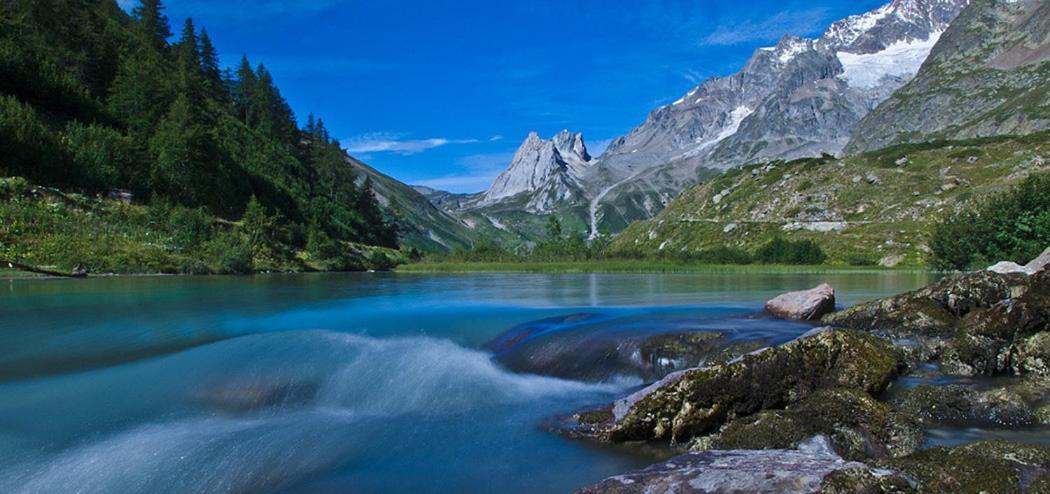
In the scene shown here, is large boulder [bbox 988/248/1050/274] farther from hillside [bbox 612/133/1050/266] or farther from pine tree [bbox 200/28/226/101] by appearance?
pine tree [bbox 200/28/226/101]

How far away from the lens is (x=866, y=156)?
194m

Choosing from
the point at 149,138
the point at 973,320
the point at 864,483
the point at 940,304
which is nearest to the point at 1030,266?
the point at 940,304

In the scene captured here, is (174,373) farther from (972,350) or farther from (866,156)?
(866,156)

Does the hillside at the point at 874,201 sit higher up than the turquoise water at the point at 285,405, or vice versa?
the hillside at the point at 874,201

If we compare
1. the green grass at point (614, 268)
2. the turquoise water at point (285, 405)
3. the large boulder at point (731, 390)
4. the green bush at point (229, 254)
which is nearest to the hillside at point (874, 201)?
the green grass at point (614, 268)

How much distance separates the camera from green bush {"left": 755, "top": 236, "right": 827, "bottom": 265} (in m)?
116

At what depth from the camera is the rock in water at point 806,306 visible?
92.7ft

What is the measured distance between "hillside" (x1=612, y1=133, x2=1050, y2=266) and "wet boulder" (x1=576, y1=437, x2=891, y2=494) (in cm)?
11732

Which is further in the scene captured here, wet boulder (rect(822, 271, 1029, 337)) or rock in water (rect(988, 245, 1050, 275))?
rock in water (rect(988, 245, 1050, 275))

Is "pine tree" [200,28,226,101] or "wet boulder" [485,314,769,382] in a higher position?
"pine tree" [200,28,226,101]

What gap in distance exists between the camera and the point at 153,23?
14862cm

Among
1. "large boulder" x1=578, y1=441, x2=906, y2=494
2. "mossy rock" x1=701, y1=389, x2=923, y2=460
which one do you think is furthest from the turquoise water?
"large boulder" x1=578, y1=441, x2=906, y2=494

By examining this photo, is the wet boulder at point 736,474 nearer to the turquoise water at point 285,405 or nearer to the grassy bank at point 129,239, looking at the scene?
the turquoise water at point 285,405

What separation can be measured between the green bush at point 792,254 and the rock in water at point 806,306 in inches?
3681
